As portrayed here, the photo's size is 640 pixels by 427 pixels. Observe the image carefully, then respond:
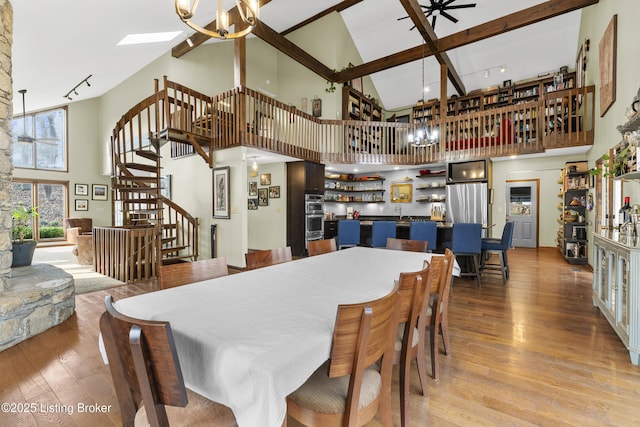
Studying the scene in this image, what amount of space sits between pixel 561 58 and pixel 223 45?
8.98 m

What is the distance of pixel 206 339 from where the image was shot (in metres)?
1.03

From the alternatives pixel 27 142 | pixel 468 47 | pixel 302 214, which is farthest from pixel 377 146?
pixel 27 142

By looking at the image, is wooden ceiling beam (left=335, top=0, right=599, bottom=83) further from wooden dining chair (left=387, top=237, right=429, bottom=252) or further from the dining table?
the dining table

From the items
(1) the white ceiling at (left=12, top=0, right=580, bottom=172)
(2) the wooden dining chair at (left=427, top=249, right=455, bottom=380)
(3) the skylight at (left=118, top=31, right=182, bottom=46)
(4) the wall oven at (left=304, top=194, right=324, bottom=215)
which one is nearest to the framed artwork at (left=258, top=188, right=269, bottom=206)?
(1) the white ceiling at (left=12, top=0, right=580, bottom=172)

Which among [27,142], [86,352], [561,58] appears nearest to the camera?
[86,352]

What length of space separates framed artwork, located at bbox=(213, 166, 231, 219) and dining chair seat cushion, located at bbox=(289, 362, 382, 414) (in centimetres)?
484

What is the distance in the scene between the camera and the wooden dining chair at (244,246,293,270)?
→ 2.47 meters

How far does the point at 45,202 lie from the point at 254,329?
40.3ft

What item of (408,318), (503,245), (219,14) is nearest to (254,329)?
(408,318)

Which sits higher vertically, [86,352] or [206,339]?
[206,339]

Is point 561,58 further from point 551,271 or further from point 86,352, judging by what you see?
point 86,352

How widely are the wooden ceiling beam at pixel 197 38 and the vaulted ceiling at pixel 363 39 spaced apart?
0.23ft

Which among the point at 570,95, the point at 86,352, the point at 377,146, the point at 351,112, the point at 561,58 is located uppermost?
the point at 561,58

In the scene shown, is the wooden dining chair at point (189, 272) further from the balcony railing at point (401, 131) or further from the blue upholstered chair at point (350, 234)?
the balcony railing at point (401, 131)
